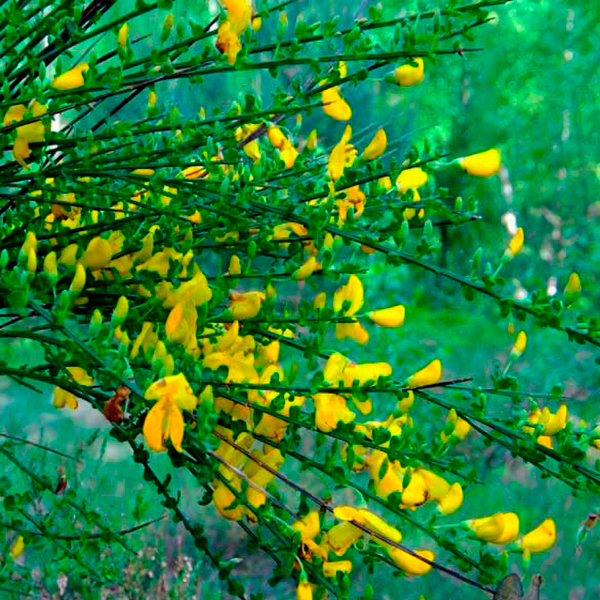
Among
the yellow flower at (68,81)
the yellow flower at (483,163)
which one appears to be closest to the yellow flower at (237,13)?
the yellow flower at (68,81)

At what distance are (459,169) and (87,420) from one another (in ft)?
9.72

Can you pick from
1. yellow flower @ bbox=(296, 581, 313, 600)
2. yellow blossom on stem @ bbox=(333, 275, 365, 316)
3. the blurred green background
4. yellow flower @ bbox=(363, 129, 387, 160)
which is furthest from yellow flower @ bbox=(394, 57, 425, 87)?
the blurred green background

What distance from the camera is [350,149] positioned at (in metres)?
0.82

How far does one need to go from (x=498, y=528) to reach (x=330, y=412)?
0.45 ft

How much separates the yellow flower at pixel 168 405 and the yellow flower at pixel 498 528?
0.78 ft

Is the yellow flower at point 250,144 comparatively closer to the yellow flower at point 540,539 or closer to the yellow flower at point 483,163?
the yellow flower at point 483,163

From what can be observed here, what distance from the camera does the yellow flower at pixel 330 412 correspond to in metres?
0.70

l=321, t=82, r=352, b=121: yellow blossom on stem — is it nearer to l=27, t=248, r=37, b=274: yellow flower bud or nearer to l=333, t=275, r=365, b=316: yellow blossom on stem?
l=333, t=275, r=365, b=316: yellow blossom on stem

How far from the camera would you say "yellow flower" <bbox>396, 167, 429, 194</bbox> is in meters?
0.81

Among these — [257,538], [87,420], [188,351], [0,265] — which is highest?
[0,265]

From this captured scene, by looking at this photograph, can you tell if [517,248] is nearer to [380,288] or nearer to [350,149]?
[350,149]

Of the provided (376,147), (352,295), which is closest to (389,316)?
(352,295)

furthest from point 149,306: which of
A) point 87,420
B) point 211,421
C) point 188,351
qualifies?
point 87,420

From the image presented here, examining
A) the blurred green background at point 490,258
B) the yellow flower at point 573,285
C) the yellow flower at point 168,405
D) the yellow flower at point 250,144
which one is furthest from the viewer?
the blurred green background at point 490,258
